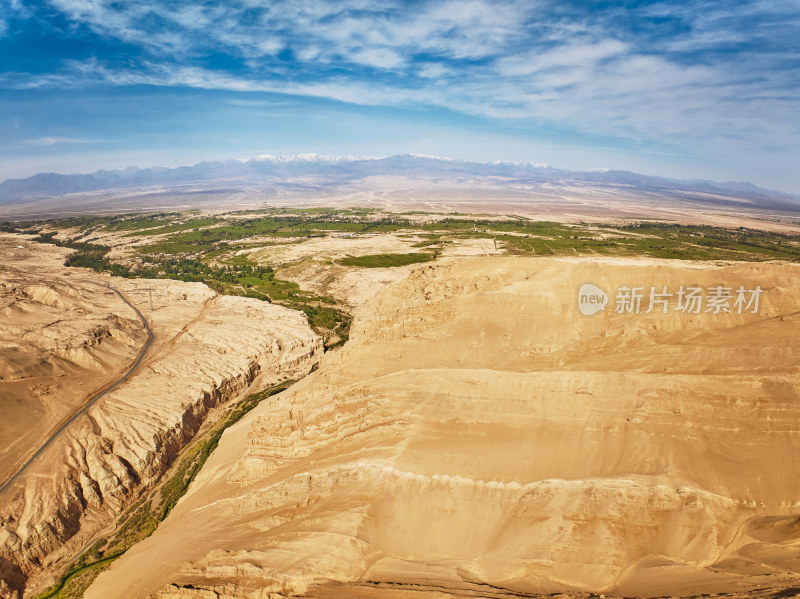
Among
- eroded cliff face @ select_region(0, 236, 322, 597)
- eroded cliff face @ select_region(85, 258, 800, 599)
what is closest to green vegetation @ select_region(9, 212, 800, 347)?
eroded cliff face @ select_region(0, 236, 322, 597)

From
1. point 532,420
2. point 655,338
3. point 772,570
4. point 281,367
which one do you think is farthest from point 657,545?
point 281,367

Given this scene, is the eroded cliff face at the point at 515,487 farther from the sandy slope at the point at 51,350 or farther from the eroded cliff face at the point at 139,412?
the sandy slope at the point at 51,350

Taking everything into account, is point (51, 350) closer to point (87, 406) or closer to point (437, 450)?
point (87, 406)

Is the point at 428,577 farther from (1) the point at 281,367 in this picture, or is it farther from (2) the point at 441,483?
(1) the point at 281,367
